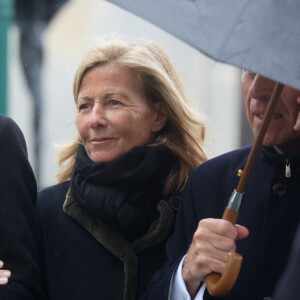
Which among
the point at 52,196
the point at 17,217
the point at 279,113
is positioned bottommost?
the point at 52,196

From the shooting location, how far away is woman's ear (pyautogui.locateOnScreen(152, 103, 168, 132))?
3.13 metres

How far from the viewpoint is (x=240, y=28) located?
5.89ft

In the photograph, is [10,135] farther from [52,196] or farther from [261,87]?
[261,87]

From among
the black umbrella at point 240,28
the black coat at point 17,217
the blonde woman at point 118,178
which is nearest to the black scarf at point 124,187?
the blonde woman at point 118,178

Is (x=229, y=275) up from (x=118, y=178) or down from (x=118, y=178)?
up

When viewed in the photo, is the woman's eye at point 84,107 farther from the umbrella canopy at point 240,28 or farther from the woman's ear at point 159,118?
the umbrella canopy at point 240,28

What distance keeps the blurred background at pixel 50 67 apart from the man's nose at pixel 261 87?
126 inches

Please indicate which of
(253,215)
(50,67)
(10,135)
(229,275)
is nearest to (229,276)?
(229,275)

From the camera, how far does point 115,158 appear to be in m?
2.97

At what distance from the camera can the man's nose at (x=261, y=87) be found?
7.48 feet

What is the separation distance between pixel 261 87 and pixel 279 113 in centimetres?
10

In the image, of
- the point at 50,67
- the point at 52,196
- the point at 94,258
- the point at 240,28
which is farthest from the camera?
the point at 50,67

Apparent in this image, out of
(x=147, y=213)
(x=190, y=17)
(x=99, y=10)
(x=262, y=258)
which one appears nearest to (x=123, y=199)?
(x=147, y=213)

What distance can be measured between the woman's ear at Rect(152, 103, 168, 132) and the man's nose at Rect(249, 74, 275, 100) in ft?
2.90
